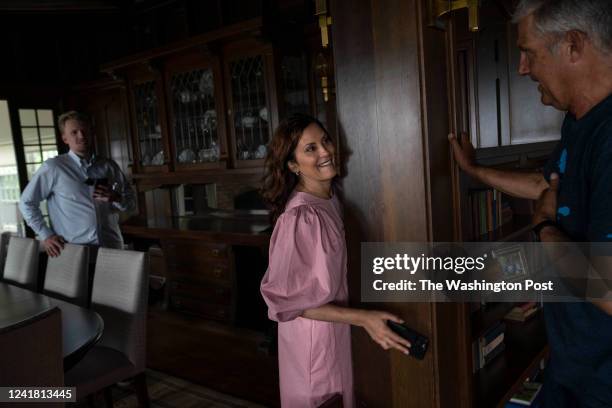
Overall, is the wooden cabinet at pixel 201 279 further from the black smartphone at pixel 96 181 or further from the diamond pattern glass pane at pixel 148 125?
the black smartphone at pixel 96 181

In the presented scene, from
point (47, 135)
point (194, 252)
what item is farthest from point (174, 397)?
point (47, 135)

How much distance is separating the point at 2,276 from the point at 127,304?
1.43m

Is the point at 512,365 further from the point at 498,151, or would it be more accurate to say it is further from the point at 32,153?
the point at 32,153

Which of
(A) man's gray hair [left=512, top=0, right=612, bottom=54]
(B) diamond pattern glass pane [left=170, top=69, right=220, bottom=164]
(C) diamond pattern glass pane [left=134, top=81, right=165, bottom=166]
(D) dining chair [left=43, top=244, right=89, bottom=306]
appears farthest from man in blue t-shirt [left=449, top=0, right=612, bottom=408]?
(C) diamond pattern glass pane [left=134, top=81, right=165, bottom=166]

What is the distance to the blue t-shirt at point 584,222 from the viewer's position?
35.5 inches

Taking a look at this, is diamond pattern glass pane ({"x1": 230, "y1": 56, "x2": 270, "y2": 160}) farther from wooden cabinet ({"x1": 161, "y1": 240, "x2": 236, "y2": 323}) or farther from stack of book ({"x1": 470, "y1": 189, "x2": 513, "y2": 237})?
stack of book ({"x1": 470, "y1": 189, "x2": 513, "y2": 237})

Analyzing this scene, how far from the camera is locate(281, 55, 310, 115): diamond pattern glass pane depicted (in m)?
3.34

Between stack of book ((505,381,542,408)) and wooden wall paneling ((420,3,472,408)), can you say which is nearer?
wooden wall paneling ((420,3,472,408))

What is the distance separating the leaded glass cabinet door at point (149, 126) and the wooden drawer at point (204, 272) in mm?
864

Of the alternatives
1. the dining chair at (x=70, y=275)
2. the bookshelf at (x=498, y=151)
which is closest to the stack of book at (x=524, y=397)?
the bookshelf at (x=498, y=151)

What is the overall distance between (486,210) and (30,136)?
4648mm

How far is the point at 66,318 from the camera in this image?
6.23 ft

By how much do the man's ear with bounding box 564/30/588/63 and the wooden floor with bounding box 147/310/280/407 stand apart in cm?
217

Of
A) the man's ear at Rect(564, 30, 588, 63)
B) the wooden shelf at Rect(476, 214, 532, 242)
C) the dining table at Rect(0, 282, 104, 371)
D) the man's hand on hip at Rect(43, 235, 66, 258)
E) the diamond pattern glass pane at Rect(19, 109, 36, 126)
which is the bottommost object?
the dining table at Rect(0, 282, 104, 371)
